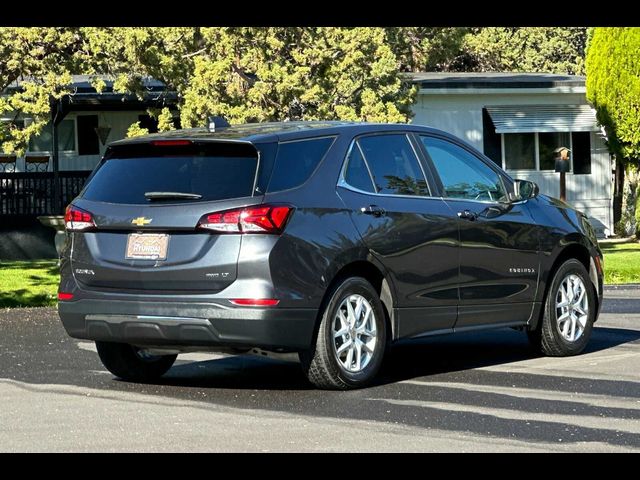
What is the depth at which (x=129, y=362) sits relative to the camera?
32.8 feet

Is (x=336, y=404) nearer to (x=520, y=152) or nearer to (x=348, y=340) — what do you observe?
(x=348, y=340)

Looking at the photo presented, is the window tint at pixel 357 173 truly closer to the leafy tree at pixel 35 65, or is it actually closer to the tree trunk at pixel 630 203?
the leafy tree at pixel 35 65

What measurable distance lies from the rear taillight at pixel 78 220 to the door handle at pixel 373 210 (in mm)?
1838

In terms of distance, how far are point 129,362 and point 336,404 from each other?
6.37 feet

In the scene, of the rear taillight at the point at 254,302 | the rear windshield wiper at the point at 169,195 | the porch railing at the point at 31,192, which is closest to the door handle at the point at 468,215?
the rear taillight at the point at 254,302

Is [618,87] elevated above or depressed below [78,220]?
above

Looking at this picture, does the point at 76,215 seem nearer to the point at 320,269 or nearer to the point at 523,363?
the point at 320,269

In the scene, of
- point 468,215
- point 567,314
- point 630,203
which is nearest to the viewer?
point 468,215

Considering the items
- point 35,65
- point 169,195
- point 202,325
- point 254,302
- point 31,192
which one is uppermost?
point 35,65

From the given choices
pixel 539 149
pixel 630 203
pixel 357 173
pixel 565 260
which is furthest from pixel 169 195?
pixel 539 149

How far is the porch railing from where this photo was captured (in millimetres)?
29547

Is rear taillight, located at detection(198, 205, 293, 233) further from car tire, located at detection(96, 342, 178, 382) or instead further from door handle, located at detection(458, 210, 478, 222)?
door handle, located at detection(458, 210, 478, 222)

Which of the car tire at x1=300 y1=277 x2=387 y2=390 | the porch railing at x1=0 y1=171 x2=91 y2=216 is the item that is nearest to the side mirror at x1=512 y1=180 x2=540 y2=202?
the car tire at x1=300 y1=277 x2=387 y2=390

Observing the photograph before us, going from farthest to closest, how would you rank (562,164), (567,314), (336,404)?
1. (562,164)
2. (567,314)
3. (336,404)
